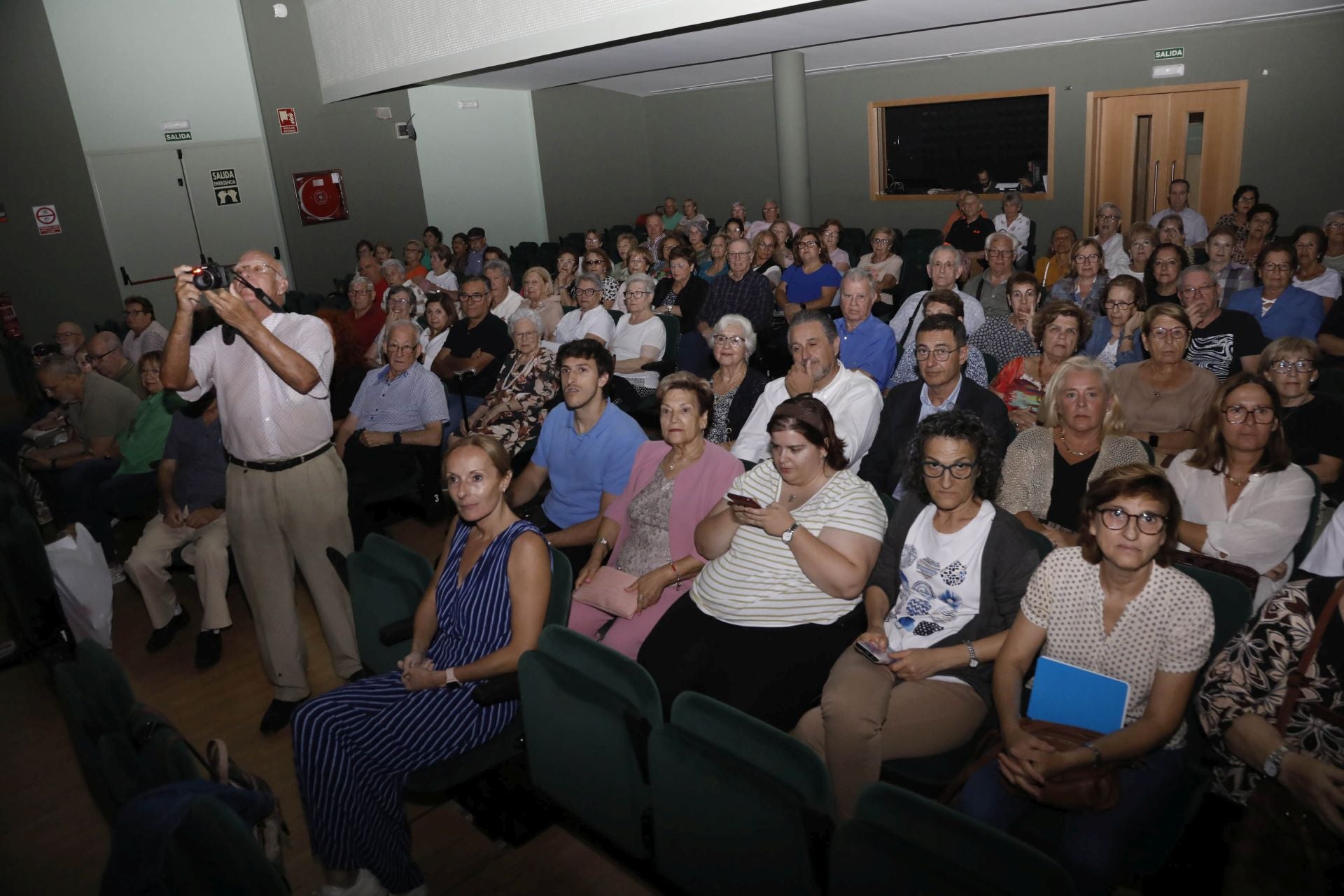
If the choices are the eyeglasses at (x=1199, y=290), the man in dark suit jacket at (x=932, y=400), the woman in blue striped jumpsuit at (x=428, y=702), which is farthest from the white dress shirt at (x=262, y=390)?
the eyeglasses at (x=1199, y=290)

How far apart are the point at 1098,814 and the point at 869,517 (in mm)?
930

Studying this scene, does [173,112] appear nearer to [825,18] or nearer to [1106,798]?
[825,18]

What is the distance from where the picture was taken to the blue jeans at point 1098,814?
1810 millimetres

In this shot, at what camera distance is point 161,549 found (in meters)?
3.82

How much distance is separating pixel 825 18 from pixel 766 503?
6.98 m

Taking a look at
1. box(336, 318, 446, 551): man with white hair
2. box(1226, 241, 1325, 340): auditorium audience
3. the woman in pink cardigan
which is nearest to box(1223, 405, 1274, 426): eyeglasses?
the woman in pink cardigan

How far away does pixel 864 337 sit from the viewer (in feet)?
15.2

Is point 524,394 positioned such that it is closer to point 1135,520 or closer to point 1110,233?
point 1135,520

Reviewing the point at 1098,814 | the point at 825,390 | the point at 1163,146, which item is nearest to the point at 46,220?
the point at 825,390

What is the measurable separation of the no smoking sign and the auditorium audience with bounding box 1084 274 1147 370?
9.75 metres

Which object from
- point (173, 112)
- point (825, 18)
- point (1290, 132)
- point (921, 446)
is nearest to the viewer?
point (921, 446)

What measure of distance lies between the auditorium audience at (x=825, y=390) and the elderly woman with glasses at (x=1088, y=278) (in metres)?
2.18

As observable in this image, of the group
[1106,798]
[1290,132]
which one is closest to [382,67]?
[1290,132]

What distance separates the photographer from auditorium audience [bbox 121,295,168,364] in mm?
6516
